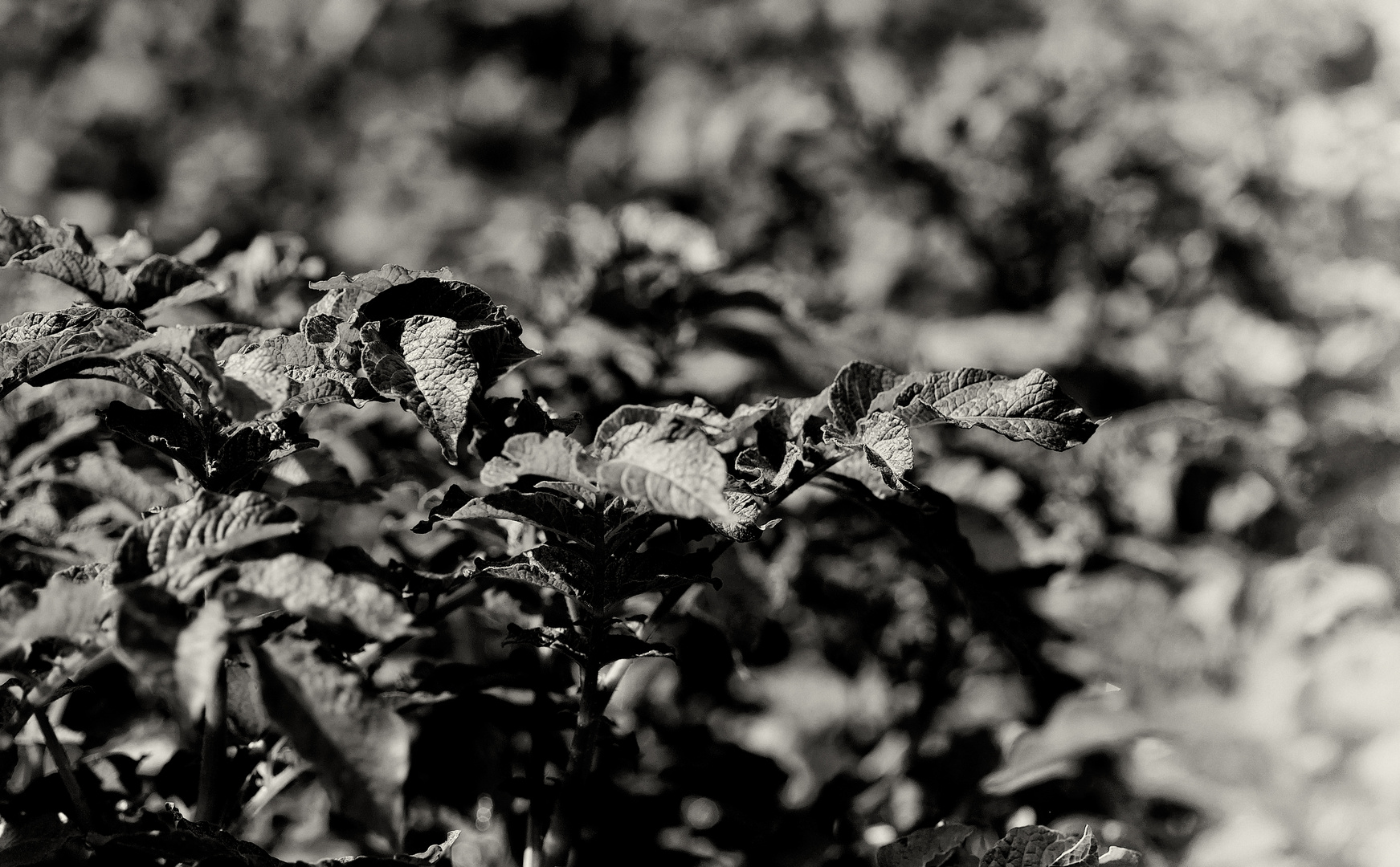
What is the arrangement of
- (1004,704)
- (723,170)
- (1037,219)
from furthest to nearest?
(723,170) < (1037,219) < (1004,704)

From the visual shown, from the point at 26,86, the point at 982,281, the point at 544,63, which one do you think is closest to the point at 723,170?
the point at 982,281

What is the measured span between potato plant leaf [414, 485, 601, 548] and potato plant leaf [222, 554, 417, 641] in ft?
0.34

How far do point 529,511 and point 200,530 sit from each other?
210 millimetres

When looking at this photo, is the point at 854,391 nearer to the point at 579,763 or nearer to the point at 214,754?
the point at 579,763

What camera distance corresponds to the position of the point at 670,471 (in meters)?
0.72

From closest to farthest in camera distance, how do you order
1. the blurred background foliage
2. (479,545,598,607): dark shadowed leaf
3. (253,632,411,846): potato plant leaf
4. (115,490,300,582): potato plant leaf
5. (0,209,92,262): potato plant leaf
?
(253,632,411,846): potato plant leaf
(115,490,300,582): potato plant leaf
(479,545,598,607): dark shadowed leaf
(0,209,92,262): potato plant leaf
the blurred background foliage

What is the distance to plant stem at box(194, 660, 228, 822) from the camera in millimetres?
885

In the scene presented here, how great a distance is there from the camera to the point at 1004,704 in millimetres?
1932

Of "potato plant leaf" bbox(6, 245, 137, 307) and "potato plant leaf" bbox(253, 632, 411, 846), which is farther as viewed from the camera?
"potato plant leaf" bbox(6, 245, 137, 307)

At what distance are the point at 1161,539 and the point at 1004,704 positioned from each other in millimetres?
426

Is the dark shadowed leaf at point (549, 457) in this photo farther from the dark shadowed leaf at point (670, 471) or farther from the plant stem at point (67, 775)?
the plant stem at point (67, 775)

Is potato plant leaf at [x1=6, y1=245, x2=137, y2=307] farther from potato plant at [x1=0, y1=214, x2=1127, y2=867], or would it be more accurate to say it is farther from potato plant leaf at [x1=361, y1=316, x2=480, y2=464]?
potato plant leaf at [x1=361, y1=316, x2=480, y2=464]

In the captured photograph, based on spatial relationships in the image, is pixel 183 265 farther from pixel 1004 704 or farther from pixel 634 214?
pixel 1004 704

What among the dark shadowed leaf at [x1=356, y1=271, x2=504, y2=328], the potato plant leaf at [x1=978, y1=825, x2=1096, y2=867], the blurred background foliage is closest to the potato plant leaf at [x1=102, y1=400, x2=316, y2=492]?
the dark shadowed leaf at [x1=356, y1=271, x2=504, y2=328]
